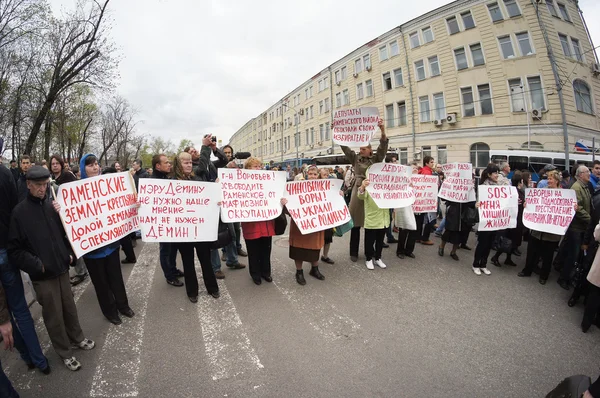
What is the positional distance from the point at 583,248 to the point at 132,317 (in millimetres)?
6498

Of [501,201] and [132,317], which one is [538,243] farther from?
[132,317]

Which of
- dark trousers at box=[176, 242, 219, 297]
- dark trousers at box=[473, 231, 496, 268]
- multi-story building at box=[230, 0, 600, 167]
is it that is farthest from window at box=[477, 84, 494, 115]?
dark trousers at box=[176, 242, 219, 297]

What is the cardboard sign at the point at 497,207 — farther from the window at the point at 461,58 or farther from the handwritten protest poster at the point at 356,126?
the window at the point at 461,58

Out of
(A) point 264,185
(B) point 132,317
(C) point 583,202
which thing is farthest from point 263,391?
(C) point 583,202

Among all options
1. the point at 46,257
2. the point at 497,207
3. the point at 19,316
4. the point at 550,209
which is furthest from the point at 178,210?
the point at 550,209

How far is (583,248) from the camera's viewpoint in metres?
4.27

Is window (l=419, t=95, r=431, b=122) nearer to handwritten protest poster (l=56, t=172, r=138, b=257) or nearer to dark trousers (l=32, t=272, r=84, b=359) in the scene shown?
handwritten protest poster (l=56, t=172, r=138, b=257)

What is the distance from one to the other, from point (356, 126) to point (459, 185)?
248 cm

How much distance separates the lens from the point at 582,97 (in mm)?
21734

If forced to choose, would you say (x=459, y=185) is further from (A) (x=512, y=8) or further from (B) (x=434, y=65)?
(B) (x=434, y=65)

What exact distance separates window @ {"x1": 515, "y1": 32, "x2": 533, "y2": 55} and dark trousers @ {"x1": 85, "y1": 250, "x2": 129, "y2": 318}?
29113mm

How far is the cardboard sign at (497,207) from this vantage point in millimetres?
5336

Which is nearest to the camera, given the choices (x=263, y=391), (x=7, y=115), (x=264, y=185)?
(x=263, y=391)

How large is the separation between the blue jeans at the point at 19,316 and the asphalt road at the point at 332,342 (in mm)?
182
